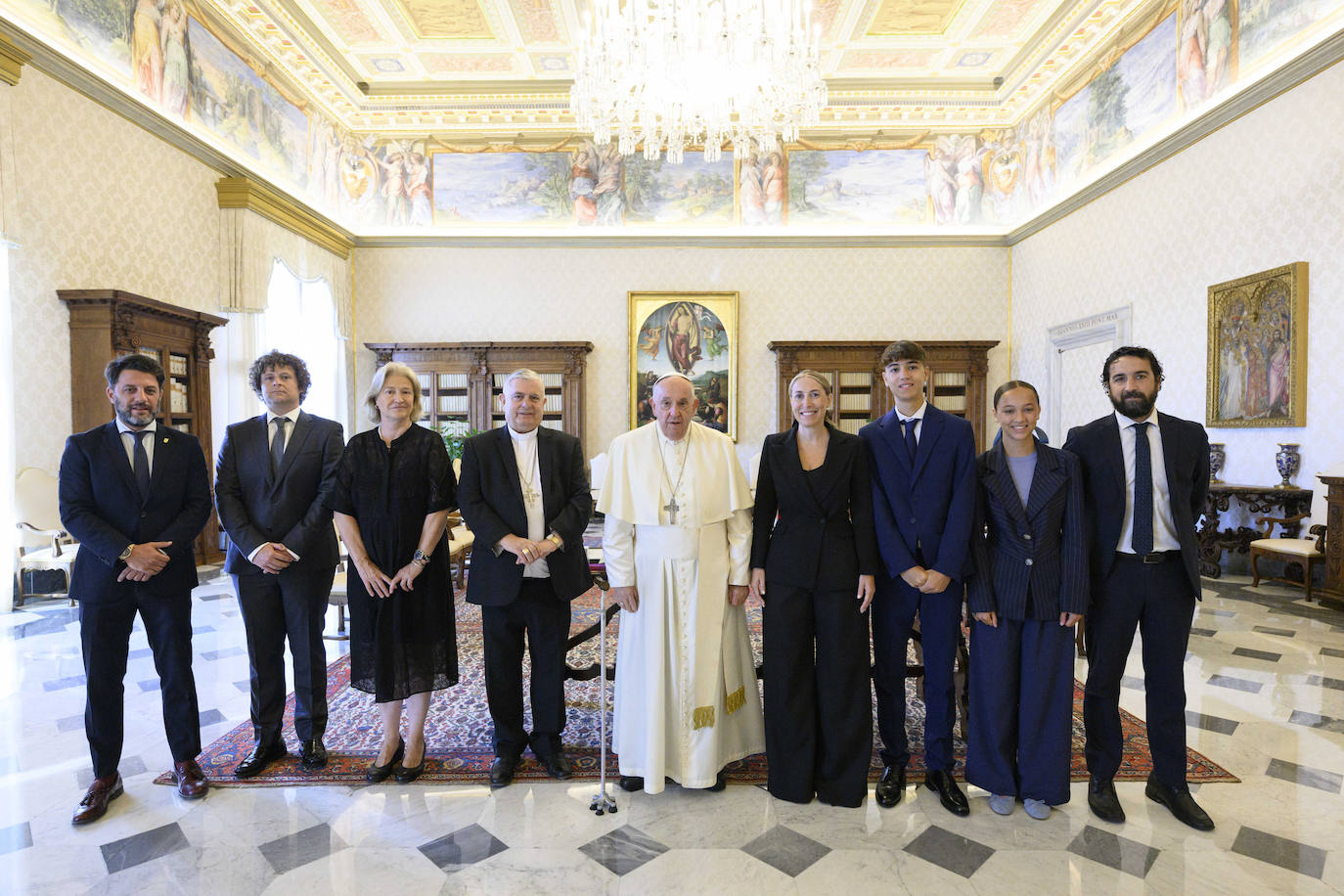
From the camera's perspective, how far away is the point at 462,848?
9.14 ft

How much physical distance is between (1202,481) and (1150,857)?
1.57 metres

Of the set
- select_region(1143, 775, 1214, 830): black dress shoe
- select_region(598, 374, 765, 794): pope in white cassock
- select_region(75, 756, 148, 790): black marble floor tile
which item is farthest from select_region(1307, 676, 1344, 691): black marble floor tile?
select_region(75, 756, 148, 790): black marble floor tile

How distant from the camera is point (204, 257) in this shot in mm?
8750

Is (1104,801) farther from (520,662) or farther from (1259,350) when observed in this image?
(1259,350)

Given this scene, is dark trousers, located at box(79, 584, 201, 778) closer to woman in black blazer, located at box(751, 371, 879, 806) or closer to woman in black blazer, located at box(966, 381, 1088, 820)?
woman in black blazer, located at box(751, 371, 879, 806)

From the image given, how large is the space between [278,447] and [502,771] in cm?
196

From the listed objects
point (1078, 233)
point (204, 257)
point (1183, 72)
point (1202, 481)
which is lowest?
point (1202, 481)

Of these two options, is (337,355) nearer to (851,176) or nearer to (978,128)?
(851,176)

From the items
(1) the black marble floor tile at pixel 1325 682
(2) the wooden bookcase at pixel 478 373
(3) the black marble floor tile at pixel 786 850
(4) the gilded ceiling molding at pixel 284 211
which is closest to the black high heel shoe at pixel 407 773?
(3) the black marble floor tile at pixel 786 850

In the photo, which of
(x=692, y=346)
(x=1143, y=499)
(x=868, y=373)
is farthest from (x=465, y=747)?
(x=868, y=373)

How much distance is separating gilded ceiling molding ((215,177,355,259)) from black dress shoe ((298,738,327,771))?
328 inches

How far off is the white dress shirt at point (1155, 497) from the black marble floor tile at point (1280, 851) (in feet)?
4.00

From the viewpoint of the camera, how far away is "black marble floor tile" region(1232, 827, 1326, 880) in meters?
2.64

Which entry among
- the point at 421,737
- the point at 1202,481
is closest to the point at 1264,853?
the point at 1202,481
